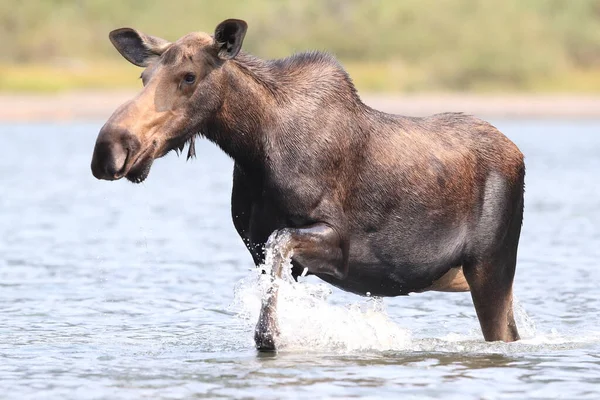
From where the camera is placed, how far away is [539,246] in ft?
53.6

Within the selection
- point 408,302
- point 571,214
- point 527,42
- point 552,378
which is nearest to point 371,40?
point 527,42

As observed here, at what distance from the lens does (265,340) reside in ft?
28.5

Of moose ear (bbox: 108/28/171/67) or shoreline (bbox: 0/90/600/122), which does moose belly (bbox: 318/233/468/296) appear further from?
shoreline (bbox: 0/90/600/122)

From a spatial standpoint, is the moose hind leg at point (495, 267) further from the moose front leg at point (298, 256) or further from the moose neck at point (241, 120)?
the moose neck at point (241, 120)

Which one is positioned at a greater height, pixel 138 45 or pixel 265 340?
pixel 138 45

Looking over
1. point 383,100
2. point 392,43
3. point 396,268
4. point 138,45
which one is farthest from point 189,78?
point 392,43

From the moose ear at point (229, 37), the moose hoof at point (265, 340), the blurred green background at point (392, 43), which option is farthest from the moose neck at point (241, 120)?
the blurred green background at point (392, 43)

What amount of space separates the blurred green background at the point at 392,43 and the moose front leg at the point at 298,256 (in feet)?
144

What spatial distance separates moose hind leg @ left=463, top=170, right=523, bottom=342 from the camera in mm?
9273

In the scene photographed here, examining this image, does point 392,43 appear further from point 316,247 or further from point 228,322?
point 316,247

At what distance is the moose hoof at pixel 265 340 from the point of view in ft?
28.5

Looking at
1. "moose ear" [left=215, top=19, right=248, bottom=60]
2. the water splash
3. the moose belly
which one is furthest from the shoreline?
"moose ear" [left=215, top=19, right=248, bottom=60]

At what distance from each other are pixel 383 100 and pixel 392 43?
39.6 feet

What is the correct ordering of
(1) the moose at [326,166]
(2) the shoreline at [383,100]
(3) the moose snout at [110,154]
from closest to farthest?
(3) the moose snout at [110,154]
(1) the moose at [326,166]
(2) the shoreline at [383,100]
